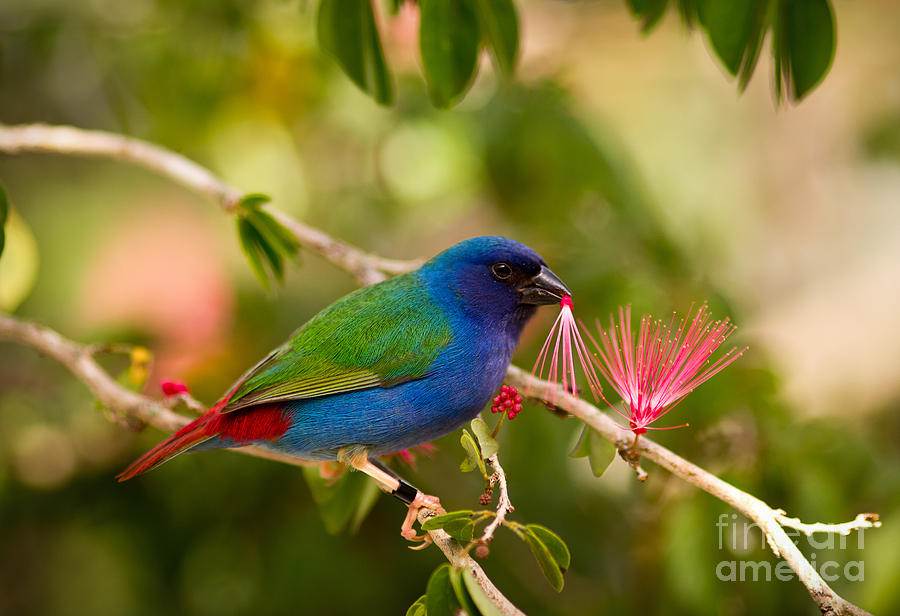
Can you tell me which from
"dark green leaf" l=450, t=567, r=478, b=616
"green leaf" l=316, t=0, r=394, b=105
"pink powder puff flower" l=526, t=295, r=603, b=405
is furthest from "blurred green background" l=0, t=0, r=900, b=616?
"dark green leaf" l=450, t=567, r=478, b=616

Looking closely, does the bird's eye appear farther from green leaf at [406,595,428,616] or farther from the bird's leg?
green leaf at [406,595,428,616]

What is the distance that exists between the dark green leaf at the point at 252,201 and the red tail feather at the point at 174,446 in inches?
25.3

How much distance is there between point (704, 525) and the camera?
9.68 feet

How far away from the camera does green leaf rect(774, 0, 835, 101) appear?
2342 millimetres

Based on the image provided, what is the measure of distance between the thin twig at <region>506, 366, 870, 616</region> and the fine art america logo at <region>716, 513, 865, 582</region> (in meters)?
0.88

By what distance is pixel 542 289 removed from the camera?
8.29 feet

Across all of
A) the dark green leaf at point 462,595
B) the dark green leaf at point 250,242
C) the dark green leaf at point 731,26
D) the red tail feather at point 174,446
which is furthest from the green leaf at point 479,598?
the dark green leaf at point 731,26

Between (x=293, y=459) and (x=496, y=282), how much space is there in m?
0.77

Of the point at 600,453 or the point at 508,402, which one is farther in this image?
the point at 600,453

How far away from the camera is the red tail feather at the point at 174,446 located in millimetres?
2287

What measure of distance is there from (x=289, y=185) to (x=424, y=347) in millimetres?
1932

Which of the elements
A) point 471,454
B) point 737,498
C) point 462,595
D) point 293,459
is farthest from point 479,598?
point 293,459

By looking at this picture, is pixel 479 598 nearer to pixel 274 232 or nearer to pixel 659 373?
pixel 659 373

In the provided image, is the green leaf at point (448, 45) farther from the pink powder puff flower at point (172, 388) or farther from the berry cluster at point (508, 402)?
the pink powder puff flower at point (172, 388)
